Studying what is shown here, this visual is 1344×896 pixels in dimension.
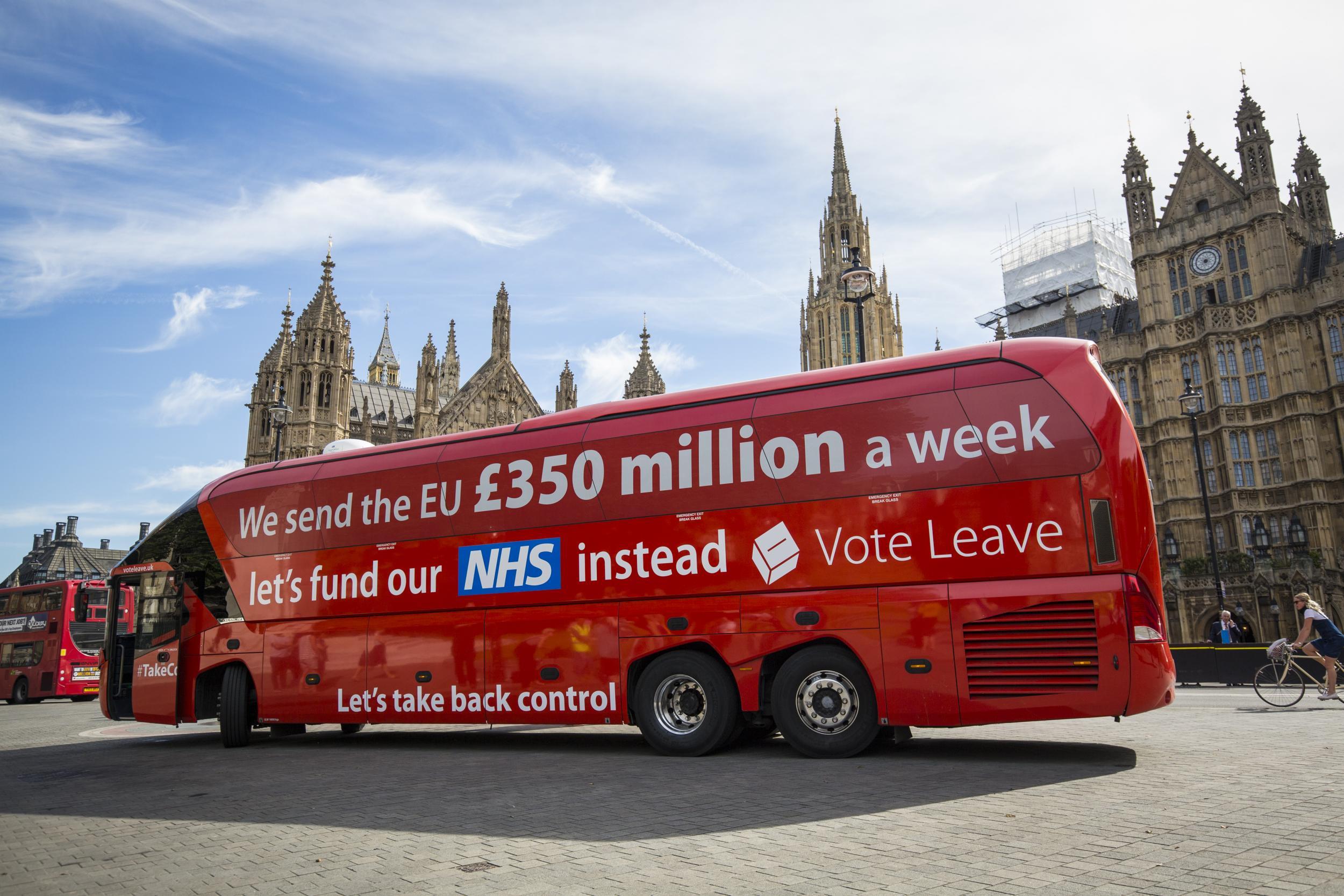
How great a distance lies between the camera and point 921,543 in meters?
9.16

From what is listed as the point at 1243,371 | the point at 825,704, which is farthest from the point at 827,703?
the point at 1243,371

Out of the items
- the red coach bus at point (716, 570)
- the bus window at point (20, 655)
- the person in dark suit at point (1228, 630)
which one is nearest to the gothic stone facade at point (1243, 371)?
the person in dark suit at point (1228, 630)

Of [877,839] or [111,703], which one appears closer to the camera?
[877,839]

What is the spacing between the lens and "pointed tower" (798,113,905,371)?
79.9 meters

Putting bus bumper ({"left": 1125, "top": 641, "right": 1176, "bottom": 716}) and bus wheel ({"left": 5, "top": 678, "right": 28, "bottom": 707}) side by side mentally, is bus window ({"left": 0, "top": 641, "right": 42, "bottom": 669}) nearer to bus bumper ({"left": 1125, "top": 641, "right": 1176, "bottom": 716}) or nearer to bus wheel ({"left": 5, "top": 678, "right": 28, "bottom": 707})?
bus wheel ({"left": 5, "top": 678, "right": 28, "bottom": 707})

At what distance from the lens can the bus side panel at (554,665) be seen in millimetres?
10719

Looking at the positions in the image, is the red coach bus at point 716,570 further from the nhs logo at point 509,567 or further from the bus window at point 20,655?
the bus window at point 20,655

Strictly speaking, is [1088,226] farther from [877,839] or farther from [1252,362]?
[877,839]

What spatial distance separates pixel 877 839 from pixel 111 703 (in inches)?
540

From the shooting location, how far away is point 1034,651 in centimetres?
862

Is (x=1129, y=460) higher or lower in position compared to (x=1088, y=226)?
lower

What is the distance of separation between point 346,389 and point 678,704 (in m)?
43.6

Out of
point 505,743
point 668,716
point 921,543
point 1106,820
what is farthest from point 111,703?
point 1106,820

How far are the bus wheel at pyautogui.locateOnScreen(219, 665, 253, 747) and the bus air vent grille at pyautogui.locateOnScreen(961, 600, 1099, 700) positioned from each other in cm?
1059
